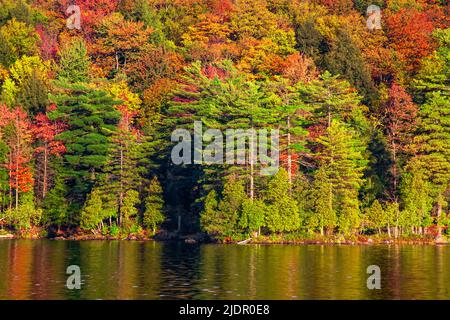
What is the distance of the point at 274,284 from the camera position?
4775cm

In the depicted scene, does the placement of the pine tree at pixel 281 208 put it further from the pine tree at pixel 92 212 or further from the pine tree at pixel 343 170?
the pine tree at pixel 92 212

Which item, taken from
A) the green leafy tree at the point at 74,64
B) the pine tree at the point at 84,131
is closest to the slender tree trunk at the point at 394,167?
the pine tree at the point at 84,131

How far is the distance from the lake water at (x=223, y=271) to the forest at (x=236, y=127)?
539 cm

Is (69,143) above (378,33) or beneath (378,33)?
beneath

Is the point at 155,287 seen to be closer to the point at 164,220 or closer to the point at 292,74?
the point at 164,220

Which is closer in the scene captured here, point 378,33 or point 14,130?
point 14,130

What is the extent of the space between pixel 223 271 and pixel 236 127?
27.3 metres

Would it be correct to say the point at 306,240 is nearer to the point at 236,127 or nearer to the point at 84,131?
the point at 236,127

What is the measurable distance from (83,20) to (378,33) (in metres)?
36.4

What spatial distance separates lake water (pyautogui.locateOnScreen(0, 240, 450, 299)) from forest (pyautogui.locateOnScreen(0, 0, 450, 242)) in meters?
5.39

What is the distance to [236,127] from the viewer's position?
7938 centimetres

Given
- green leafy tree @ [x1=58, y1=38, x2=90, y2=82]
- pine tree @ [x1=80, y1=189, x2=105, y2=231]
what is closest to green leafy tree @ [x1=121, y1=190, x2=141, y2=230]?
pine tree @ [x1=80, y1=189, x2=105, y2=231]

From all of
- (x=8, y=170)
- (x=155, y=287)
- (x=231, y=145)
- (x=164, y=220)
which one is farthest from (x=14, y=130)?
(x=155, y=287)

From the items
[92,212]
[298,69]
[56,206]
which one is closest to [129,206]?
[92,212]
